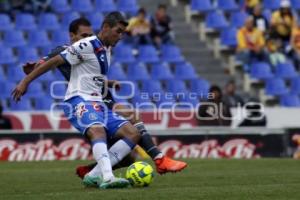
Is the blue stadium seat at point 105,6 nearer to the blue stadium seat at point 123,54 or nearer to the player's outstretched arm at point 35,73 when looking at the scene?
the blue stadium seat at point 123,54

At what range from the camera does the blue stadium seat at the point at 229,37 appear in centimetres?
2652

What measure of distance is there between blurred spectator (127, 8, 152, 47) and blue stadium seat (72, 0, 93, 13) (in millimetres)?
1342

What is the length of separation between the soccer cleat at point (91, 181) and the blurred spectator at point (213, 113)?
30.0 ft

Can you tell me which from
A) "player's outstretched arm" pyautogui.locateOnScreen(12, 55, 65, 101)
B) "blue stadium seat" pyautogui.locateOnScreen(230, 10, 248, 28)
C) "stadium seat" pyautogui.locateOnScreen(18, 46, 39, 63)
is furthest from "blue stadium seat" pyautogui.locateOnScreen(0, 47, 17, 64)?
"player's outstretched arm" pyautogui.locateOnScreen(12, 55, 65, 101)

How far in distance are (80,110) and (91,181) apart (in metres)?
0.89

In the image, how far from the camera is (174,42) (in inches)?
1057

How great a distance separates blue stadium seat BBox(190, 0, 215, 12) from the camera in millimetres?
27328

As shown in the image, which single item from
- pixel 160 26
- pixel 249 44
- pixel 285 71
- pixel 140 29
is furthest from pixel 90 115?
pixel 285 71

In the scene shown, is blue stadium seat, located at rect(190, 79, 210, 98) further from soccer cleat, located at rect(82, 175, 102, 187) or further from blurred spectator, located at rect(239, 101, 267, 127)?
soccer cleat, located at rect(82, 175, 102, 187)

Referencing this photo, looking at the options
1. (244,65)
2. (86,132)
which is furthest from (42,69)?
(244,65)

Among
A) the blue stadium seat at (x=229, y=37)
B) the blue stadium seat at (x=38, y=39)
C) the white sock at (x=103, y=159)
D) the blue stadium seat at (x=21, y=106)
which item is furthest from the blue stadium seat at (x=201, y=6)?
the white sock at (x=103, y=159)

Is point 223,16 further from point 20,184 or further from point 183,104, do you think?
point 20,184

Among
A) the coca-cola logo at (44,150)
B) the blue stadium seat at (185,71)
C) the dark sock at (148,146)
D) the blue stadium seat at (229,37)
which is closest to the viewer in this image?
the dark sock at (148,146)

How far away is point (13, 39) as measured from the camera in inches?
941
